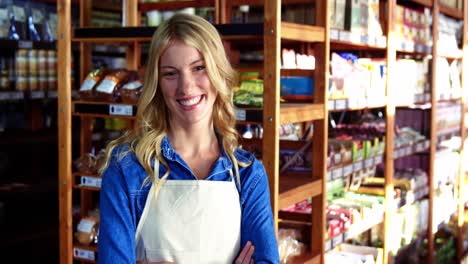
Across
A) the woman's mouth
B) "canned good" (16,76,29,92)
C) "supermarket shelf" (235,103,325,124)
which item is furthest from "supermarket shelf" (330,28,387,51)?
"canned good" (16,76,29,92)

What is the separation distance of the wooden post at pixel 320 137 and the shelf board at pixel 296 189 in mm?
63

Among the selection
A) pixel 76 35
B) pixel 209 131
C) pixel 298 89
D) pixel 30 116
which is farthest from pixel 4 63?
pixel 209 131

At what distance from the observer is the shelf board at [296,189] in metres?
3.03

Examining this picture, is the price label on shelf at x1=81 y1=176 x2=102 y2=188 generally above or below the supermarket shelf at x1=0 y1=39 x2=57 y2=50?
below

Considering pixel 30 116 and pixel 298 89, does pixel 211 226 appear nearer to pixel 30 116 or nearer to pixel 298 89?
pixel 298 89

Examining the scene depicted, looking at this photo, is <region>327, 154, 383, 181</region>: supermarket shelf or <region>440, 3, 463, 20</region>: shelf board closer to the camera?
<region>327, 154, 383, 181</region>: supermarket shelf

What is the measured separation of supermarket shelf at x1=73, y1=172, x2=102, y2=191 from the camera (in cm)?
334

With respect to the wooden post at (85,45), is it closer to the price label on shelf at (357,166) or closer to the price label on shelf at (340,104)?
the price label on shelf at (340,104)

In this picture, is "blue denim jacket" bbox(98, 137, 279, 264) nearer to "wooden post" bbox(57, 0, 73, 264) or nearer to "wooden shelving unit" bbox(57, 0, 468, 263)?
"wooden shelving unit" bbox(57, 0, 468, 263)

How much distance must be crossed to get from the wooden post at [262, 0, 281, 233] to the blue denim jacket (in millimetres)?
692

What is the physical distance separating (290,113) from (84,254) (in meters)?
1.23

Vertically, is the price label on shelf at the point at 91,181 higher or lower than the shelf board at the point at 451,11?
lower

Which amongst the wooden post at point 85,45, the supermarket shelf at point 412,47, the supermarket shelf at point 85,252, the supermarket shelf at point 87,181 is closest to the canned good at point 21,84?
the wooden post at point 85,45

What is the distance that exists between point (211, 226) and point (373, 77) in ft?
8.01
